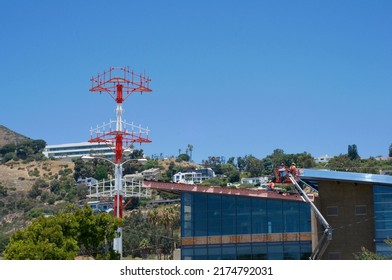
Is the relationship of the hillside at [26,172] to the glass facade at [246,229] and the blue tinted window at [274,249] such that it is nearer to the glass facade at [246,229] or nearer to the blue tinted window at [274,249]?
the glass facade at [246,229]

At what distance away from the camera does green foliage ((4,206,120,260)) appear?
30016 mm

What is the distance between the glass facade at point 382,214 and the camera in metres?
36.3

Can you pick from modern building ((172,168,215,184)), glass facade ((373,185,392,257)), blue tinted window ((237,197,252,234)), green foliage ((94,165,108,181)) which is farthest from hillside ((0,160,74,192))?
glass facade ((373,185,392,257))

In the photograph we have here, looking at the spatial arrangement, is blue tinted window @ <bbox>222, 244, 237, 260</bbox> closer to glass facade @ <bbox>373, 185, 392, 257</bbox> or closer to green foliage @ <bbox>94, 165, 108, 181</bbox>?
glass facade @ <bbox>373, 185, 392, 257</bbox>

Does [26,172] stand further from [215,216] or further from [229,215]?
[229,215]

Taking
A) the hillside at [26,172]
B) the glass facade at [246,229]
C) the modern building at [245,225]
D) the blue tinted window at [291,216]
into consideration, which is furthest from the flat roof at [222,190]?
the hillside at [26,172]

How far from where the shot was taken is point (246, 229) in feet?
123

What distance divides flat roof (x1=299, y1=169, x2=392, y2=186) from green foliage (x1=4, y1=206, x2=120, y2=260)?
10.3m

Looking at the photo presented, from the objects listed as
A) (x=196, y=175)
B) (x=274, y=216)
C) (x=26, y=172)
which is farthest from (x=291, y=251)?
(x=26, y=172)

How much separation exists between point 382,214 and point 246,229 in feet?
23.2

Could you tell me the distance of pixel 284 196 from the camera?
37.0 m

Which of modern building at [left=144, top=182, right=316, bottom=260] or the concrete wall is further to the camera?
the concrete wall
